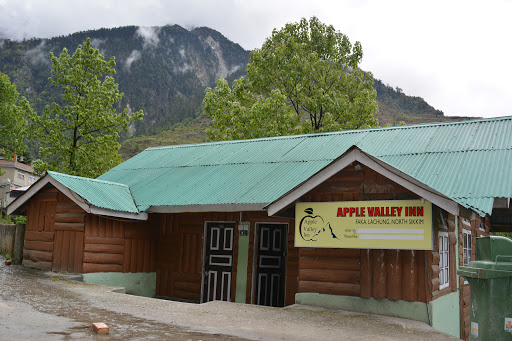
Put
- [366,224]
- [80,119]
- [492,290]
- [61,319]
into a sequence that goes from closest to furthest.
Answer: [492,290] → [61,319] → [366,224] → [80,119]

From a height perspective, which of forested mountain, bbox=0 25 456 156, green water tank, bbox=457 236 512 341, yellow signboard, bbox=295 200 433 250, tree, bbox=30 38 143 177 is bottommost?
green water tank, bbox=457 236 512 341

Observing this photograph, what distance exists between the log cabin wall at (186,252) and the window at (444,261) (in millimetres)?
4324

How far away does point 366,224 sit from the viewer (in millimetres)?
9531

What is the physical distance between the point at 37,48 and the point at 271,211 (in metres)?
196

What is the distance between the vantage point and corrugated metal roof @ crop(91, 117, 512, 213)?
10.5 meters

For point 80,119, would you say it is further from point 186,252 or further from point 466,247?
point 466,247

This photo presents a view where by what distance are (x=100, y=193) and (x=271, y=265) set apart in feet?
16.8

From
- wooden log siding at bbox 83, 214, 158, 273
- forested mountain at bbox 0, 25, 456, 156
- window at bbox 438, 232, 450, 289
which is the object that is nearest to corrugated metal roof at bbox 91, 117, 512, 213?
wooden log siding at bbox 83, 214, 158, 273

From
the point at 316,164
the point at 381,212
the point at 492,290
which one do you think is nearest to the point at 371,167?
the point at 381,212

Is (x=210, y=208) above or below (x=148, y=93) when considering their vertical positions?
below

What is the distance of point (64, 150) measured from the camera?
23.9 metres

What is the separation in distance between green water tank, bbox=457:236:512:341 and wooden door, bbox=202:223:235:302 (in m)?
7.59

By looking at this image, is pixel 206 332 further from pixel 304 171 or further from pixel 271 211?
pixel 304 171

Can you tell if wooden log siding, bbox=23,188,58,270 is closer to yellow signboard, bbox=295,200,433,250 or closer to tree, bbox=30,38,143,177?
yellow signboard, bbox=295,200,433,250
